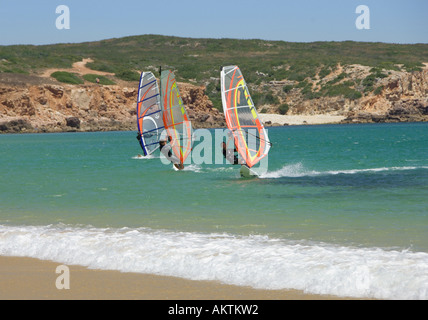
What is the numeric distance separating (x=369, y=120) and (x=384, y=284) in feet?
262

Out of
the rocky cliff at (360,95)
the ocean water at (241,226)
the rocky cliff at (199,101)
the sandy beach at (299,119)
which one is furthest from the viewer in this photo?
the sandy beach at (299,119)

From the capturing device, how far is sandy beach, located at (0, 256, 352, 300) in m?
6.69

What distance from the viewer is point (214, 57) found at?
12456 cm

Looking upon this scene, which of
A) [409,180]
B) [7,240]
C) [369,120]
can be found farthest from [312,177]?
[369,120]

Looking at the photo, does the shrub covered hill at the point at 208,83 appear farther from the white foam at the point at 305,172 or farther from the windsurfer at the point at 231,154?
the windsurfer at the point at 231,154

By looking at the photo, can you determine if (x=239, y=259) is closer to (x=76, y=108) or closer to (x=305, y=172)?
(x=305, y=172)

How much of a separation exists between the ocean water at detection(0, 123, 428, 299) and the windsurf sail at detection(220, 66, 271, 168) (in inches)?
48.8

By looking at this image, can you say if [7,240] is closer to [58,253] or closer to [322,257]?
[58,253]

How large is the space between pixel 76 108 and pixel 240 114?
5868 cm

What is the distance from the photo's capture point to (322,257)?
797 centimetres

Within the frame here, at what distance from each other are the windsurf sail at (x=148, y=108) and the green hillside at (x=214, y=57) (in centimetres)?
5694

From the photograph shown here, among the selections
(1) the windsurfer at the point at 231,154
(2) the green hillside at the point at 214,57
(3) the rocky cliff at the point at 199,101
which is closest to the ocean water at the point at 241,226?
(1) the windsurfer at the point at 231,154

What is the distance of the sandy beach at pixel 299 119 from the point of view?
87.3 meters

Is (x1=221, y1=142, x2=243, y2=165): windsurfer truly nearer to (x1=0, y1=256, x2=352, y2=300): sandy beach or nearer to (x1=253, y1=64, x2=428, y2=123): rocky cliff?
(x1=0, y1=256, x2=352, y2=300): sandy beach
